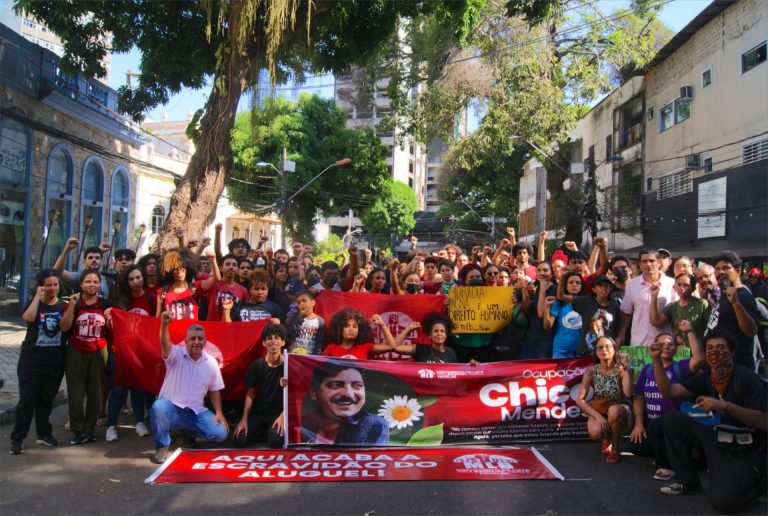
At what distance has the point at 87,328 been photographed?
6.36 m

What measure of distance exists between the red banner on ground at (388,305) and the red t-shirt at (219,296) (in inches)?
38.7

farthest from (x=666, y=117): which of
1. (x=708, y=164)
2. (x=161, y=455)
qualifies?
(x=161, y=455)

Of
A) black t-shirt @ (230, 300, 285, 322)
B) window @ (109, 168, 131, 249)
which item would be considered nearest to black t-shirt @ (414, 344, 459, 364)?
black t-shirt @ (230, 300, 285, 322)

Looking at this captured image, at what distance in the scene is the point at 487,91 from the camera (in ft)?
70.3

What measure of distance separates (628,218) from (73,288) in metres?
21.5

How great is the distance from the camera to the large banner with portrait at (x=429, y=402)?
20.3 feet

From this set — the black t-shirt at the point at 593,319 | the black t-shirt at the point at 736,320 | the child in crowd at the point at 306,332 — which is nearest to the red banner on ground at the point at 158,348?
the child in crowd at the point at 306,332

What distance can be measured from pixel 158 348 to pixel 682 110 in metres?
18.4

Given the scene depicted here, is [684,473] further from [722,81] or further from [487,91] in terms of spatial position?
[487,91]

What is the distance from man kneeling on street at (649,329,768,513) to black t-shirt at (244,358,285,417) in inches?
138

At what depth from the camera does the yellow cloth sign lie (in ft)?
24.6

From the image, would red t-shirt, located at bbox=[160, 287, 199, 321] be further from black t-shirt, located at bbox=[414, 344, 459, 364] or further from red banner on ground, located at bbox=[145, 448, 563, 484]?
black t-shirt, located at bbox=[414, 344, 459, 364]

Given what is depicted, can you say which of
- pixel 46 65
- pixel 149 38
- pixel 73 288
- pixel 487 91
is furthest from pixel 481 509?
pixel 487 91

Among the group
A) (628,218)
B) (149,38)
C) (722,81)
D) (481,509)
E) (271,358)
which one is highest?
(722,81)
